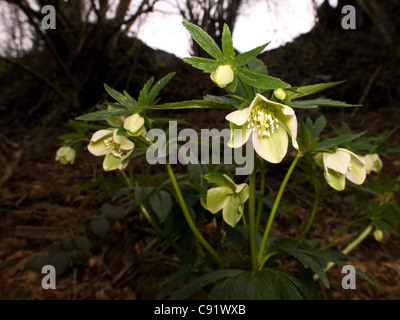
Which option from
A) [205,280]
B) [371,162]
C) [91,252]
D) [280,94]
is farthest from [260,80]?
[91,252]

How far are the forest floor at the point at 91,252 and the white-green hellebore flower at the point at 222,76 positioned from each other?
809 mm

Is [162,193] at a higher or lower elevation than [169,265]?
higher

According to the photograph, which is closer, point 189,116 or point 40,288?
point 40,288

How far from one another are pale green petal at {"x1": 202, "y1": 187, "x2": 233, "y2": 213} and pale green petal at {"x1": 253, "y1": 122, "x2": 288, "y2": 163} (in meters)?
0.18

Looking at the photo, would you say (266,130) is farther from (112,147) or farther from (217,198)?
(112,147)

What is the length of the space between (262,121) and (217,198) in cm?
24

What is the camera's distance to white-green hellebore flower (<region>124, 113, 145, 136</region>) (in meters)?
0.56

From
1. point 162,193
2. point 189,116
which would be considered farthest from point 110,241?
point 189,116

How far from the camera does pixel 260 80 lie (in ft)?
1.52

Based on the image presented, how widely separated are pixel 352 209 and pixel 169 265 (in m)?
1.08

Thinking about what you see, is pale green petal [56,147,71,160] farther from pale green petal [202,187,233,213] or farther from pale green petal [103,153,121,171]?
pale green petal [202,187,233,213]

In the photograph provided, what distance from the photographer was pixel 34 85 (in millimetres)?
3453
